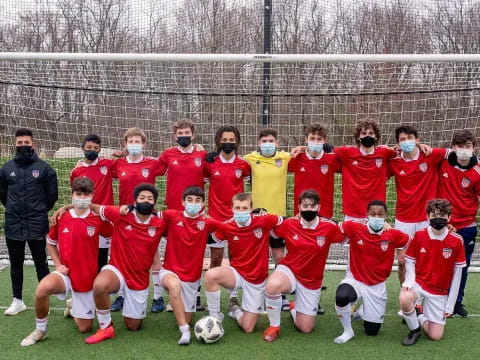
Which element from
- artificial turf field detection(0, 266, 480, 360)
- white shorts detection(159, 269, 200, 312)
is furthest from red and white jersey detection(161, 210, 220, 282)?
artificial turf field detection(0, 266, 480, 360)

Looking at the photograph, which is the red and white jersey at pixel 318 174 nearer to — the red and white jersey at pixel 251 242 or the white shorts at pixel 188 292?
the red and white jersey at pixel 251 242

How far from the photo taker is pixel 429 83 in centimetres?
675

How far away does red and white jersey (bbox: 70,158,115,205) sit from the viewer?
16.6 feet

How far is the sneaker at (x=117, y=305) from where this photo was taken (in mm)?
5016

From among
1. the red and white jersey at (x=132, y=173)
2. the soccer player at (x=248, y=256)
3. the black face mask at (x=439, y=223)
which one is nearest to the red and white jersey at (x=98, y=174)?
the red and white jersey at (x=132, y=173)

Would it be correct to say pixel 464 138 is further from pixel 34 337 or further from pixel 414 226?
pixel 34 337

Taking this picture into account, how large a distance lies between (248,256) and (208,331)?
752 mm

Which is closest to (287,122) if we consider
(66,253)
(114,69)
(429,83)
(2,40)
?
(429,83)

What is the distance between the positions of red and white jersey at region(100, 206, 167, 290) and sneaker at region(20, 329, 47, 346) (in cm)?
80

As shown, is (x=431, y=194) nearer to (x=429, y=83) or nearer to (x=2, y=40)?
(x=429, y=83)

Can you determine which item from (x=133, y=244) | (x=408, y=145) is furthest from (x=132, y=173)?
(x=408, y=145)

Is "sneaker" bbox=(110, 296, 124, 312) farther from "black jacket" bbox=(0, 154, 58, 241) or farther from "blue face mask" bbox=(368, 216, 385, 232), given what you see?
"blue face mask" bbox=(368, 216, 385, 232)

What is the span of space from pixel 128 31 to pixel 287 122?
274cm

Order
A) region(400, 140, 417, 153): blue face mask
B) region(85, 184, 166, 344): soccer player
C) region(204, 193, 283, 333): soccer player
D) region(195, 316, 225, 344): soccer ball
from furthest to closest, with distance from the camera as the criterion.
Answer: region(400, 140, 417, 153): blue face mask
region(204, 193, 283, 333): soccer player
region(85, 184, 166, 344): soccer player
region(195, 316, 225, 344): soccer ball
